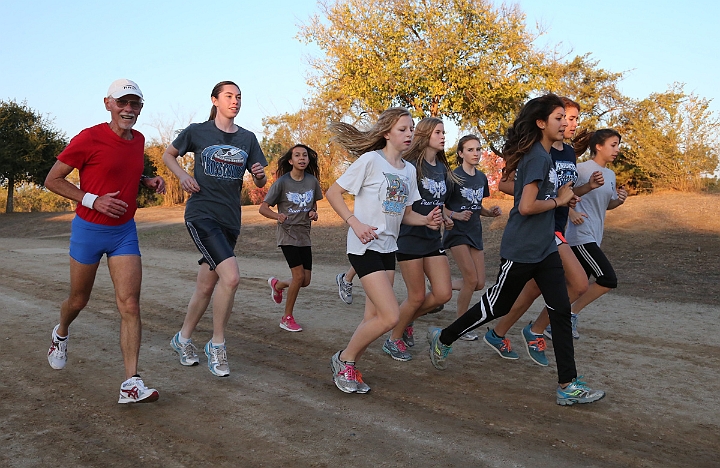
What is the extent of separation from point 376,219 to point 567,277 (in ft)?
7.23

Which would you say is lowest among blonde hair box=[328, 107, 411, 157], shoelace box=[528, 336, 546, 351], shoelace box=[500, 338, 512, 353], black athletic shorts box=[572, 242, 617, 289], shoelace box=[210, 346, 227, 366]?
shoelace box=[210, 346, 227, 366]

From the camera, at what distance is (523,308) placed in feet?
20.3

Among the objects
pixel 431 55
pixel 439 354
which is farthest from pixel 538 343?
pixel 431 55

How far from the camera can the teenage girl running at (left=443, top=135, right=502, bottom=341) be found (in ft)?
23.1

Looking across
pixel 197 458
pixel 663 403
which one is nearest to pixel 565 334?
pixel 663 403

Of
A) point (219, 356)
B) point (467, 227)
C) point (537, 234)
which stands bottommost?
point (219, 356)

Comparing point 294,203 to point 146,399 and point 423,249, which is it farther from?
point 146,399

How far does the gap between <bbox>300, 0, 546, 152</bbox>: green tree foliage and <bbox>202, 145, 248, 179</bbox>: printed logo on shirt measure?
1916 centimetres

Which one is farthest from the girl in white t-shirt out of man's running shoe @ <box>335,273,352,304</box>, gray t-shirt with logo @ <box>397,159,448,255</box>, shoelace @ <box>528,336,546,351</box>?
man's running shoe @ <box>335,273,352,304</box>

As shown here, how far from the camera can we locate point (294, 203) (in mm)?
7922

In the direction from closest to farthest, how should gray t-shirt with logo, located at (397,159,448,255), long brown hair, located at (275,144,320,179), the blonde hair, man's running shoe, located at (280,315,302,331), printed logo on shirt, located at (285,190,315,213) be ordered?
the blonde hair, gray t-shirt with logo, located at (397,159,448,255), man's running shoe, located at (280,315,302,331), printed logo on shirt, located at (285,190,315,213), long brown hair, located at (275,144,320,179)

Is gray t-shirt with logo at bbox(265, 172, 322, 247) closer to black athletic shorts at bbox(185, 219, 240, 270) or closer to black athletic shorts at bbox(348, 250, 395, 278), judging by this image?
black athletic shorts at bbox(185, 219, 240, 270)

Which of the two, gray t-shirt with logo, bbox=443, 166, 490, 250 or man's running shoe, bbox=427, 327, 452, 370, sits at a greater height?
gray t-shirt with logo, bbox=443, 166, 490, 250

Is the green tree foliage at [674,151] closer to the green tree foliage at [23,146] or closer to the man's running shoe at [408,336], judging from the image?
the man's running shoe at [408,336]
